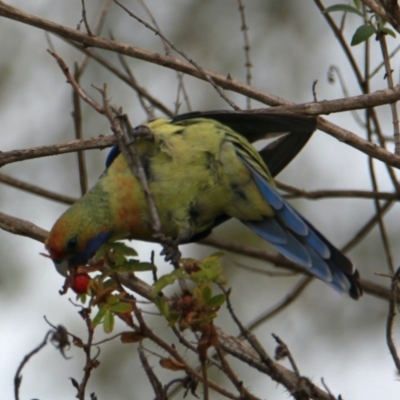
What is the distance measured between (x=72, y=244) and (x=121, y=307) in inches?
55.7

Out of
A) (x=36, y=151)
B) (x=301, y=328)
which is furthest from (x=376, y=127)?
(x=301, y=328)

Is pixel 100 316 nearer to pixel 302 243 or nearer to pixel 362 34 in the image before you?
pixel 302 243

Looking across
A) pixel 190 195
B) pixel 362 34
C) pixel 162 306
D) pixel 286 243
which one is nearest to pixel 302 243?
pixel 286 243

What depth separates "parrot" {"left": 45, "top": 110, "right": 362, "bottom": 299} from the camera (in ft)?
12.5

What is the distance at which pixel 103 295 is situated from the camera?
2.53 meters

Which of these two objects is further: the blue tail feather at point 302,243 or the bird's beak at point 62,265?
the bird's beak at point 62,265

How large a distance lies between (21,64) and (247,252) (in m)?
4.99

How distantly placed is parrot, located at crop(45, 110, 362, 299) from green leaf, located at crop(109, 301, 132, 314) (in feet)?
4.01

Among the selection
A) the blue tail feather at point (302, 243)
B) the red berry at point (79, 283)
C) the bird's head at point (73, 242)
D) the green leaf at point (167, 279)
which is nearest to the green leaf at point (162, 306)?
the green leaf at point (167, 279)

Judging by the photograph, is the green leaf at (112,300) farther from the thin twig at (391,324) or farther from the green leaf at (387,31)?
the green leaf at (387,31)

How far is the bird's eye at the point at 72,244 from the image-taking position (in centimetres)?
382

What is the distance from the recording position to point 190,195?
389cm

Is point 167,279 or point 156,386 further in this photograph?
point 167,279

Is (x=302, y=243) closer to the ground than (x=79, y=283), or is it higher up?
higher up
